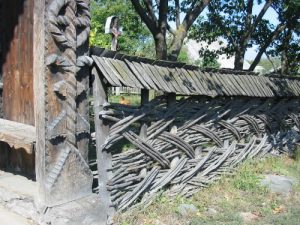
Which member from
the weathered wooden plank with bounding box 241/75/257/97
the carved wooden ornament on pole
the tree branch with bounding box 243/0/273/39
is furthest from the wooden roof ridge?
the tree branch with bounding box 243/0/273/39

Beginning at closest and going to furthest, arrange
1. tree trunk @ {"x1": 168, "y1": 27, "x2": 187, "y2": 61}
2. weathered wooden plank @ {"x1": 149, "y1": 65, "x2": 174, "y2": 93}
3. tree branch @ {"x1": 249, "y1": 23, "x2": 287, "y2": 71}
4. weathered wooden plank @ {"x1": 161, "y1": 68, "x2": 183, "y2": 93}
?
weathered wooden plank @ {"x1": 149, "y1": 65, "x2": 174, "y2": 93}
weathered wooden plank @ {"x1": 161, "y1": 68, "x2": 183, "y2": 93}
tree trunk @ {"x1": 168, "y1": 27, "x2": 187, "y2": 61}
tree branch @ {"x1": 249, "y1": 23, "x2": 287, "y2": 71}

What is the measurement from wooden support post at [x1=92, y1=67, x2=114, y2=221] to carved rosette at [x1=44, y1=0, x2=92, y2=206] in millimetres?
122

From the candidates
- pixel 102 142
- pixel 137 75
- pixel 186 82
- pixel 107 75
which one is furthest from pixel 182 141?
pixel 107 75

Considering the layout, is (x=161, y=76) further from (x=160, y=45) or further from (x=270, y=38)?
(x=270, y=38)

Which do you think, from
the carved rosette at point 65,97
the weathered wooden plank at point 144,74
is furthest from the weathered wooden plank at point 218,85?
the carved rosette at point 65,97

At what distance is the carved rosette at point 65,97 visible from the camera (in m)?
4.02

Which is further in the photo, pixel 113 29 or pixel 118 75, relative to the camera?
pixel 113 29

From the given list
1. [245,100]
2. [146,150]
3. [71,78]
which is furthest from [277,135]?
[71,78]

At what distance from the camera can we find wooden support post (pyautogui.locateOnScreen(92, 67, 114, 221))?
4.45m

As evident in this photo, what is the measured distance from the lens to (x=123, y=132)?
4711 millimetres

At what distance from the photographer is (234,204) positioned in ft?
18.4

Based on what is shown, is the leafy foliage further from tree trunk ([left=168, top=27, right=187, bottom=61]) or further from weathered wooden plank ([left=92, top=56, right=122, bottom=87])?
weathered wooden plank ([left=92, top=56, right=122, bottom=87])

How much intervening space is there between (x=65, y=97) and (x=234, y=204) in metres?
2.76

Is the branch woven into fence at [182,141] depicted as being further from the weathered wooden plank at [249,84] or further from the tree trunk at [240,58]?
the tree trunk at [240,58]
